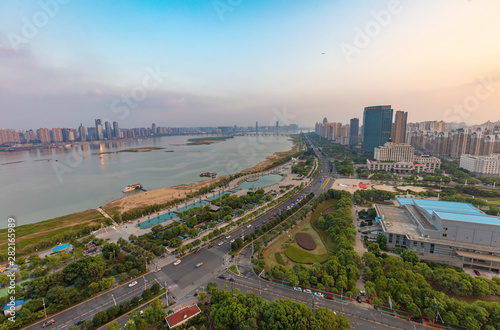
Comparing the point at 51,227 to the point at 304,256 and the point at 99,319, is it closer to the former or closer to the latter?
the point at 99,319

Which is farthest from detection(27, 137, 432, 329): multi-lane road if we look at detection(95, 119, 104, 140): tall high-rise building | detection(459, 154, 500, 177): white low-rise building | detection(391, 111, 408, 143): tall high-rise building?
detection(95, 119, 104, 140): tall high-rise building

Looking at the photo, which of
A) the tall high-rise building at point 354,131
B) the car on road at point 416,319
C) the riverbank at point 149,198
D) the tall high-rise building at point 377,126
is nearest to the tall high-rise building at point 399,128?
the tall high-rise building at point 377,126

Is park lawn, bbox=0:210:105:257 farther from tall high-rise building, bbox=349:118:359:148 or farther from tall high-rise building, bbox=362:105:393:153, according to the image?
tall high-rise building, bbox=349:118:359:148

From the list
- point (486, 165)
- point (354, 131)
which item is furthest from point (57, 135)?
point (486, 165)

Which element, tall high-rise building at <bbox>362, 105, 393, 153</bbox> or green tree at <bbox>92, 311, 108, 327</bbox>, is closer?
green tree at <bbox>92, 311, 108, 327</bbox>

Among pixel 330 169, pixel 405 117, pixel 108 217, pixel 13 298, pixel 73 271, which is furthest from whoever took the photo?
pixel 405 117

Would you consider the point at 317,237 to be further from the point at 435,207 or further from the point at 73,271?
the point at 73,271

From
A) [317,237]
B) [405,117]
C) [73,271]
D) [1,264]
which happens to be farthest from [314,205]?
[405,117]
